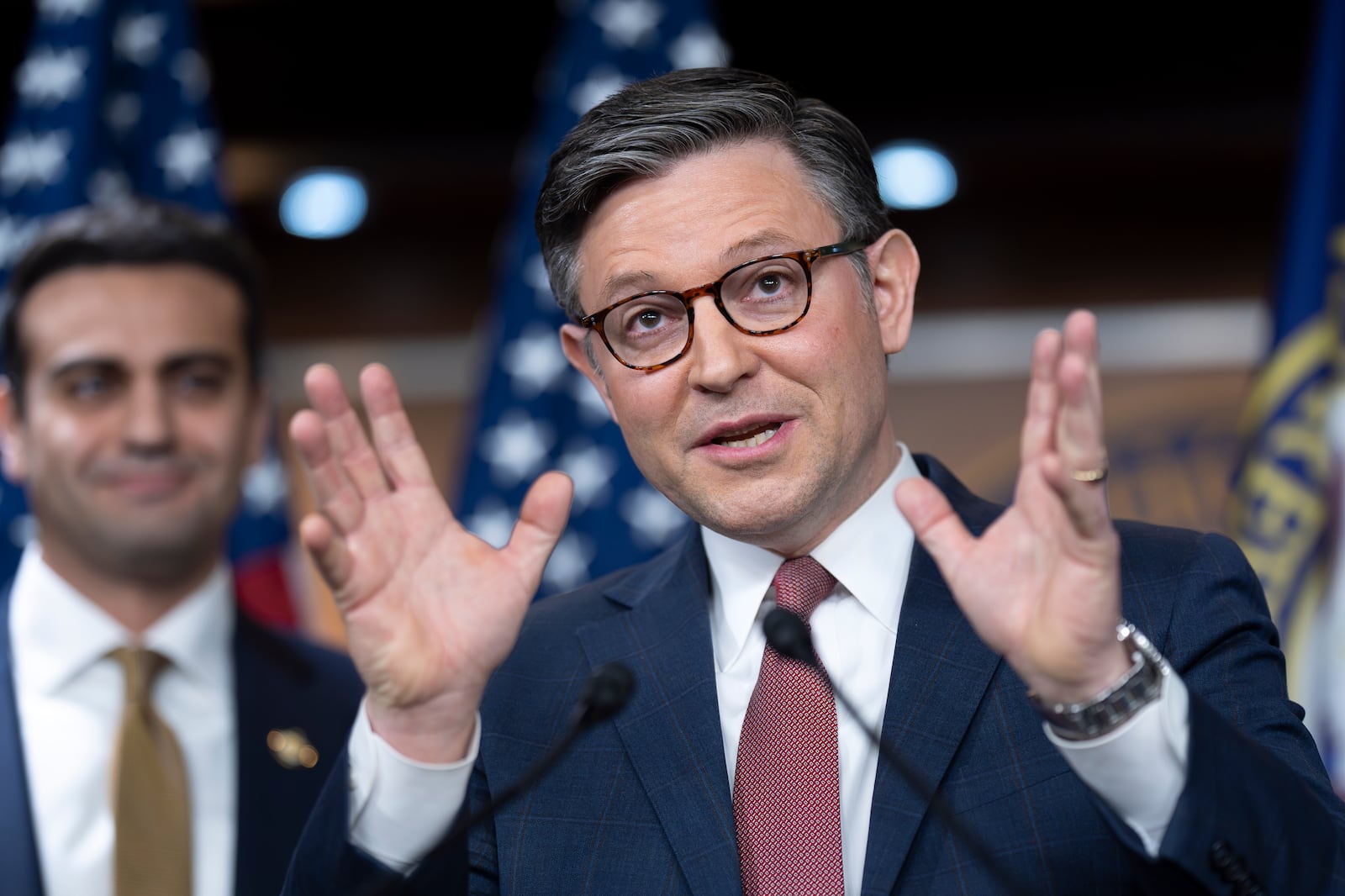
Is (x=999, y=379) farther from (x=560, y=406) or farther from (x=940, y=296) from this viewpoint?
(x=560, y=406)

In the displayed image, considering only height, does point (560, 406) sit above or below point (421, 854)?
above

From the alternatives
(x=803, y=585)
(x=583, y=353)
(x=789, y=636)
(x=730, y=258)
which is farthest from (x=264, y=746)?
(x=789, y=636)

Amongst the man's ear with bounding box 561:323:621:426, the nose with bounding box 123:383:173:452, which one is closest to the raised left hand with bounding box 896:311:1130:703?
the man's ear with bounding box 561:323:621:426

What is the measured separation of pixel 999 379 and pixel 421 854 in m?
3.89

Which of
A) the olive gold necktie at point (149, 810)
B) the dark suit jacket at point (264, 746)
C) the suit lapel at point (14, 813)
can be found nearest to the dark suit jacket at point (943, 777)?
the dark suit jacket at point (264, 746)

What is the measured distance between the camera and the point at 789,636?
1.19m

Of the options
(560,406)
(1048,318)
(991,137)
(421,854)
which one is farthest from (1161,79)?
(421,854)

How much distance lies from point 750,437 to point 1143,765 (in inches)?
23.0

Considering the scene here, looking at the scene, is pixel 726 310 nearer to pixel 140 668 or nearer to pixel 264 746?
pixel 264 746

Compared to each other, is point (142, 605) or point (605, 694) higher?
point (605, 694)

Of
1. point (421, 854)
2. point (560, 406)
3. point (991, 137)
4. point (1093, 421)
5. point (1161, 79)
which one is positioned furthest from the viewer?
point (991, 137)

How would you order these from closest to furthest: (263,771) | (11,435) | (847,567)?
(847,567), (263,771), (11,435)

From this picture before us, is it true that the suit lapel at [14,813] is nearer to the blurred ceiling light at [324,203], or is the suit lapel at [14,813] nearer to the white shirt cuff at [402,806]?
the white shirt cuff at [402,806]

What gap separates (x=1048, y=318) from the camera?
4.92 metres
